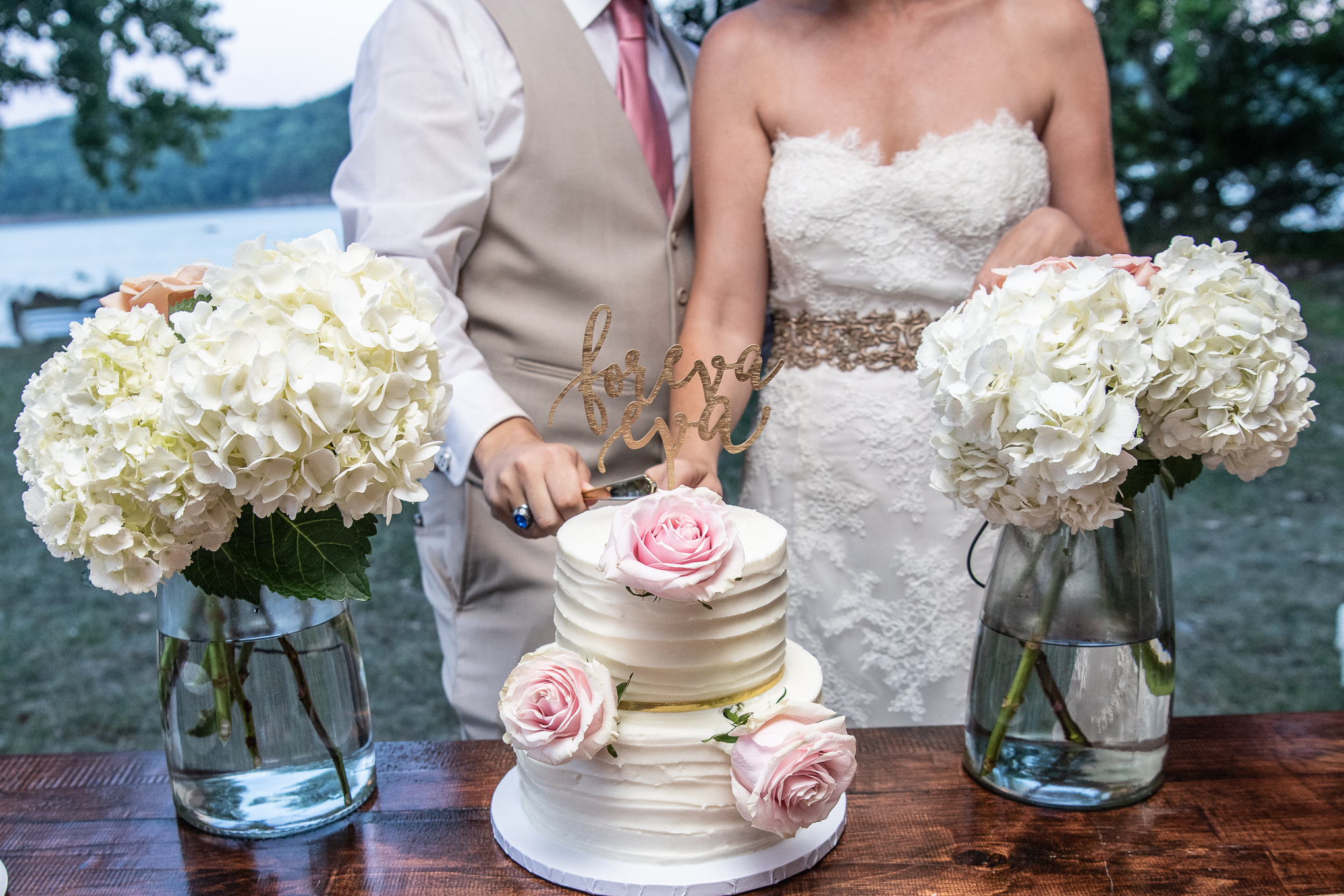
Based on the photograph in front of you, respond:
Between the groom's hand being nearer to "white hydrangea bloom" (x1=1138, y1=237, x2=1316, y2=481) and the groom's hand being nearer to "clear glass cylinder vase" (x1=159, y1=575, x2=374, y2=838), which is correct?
"clear glass cylinder vase" (x1=159, y1=575, x2=374, y2=838)

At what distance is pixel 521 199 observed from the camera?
1.83 meters

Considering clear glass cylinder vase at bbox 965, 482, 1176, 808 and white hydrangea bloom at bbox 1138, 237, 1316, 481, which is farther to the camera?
clear glass cylinder vase at bbox 965, 482, 1176, 808

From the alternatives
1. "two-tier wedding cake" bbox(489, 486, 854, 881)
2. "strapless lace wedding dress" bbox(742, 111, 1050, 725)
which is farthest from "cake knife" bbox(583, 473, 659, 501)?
"strapless lace wedding dress" bbox(742, 111, 1050, 725)

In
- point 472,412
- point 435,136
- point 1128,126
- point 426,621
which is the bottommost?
point 426,621

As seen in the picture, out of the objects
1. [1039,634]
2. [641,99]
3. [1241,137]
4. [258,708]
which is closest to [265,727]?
[258,708]

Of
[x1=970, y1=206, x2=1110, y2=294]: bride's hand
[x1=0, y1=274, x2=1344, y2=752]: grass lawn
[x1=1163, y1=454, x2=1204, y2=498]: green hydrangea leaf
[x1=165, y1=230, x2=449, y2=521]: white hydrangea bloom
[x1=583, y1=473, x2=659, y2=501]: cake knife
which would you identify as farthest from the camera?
[x1=0, y1=274, x2=1344, y2=752]: grass lawn

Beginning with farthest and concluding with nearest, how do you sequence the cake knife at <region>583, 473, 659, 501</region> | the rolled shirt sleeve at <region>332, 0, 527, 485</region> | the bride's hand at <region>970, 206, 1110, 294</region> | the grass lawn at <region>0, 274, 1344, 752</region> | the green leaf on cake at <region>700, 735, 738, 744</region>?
the grass lawn at <region>0, 274, 1344, 752</region>
the rolled shirt sleeve at <region>332, 0, 527, 485</region>
the bride's hand at <region>970, 206, 1110, 294</region>
the cake knife at <region>583, 473, 659, 501</region>
the green leaf on cake at <region>700, 735, 738, 744</region>

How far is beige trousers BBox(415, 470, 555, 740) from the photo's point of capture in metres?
1.97

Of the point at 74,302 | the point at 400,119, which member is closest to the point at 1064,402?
the point at 400,119

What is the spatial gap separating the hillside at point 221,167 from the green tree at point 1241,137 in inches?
116

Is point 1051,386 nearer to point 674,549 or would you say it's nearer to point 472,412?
point 674,549

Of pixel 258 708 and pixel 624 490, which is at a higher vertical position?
pixel 624 490

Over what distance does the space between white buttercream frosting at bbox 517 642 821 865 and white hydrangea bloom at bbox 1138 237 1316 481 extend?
449mm

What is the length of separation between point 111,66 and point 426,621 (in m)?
2.21
